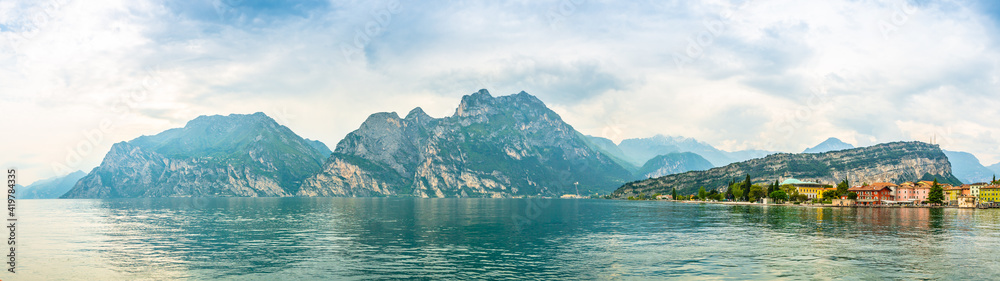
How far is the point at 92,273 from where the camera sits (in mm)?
51781

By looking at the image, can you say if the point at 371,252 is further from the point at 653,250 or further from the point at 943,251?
the point at 943,251

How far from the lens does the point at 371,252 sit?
6581cm

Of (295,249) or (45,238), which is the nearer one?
(295,249)

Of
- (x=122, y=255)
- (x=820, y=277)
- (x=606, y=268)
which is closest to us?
(x=820, y=277)

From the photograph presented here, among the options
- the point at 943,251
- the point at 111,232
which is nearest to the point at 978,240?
the point at 943,251

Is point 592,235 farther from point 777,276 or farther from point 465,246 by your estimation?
point 777,276

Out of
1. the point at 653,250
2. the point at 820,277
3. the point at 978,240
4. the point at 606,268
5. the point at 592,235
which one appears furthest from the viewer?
the point at 592,235

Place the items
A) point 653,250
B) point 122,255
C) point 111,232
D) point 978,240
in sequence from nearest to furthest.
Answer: point 122,255 < point 653,250 < point 978,240 < point 111,232

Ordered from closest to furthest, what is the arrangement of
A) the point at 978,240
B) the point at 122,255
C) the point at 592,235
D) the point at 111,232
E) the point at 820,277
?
the point at 820,277 < the point at 122,255 < the point at 978,240 < the point at 592,235 < the point at 111,232

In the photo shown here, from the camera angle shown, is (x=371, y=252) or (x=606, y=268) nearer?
(x=606, y=268)

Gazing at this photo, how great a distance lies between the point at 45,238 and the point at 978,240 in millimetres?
138168

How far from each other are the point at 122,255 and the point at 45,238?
3355cm

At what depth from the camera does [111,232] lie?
95875 mm

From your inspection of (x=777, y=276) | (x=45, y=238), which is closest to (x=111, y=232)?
(x=45, y=238)
